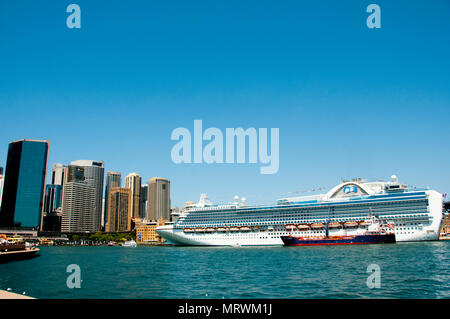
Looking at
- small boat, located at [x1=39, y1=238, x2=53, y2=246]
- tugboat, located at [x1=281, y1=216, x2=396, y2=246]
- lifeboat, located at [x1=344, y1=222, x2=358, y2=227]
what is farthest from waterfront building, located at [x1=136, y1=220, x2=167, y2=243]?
lifeboat, located at [x1=344, y1=222, x2=358, y2=227]

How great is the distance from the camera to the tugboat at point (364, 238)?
236 feet

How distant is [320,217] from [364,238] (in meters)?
14.4

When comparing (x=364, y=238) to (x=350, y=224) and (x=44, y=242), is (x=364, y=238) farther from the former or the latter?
(x=44, y=242)

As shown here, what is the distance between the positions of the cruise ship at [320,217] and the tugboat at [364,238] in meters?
2.08

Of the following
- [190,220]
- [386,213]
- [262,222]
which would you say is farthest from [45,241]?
[386,213]

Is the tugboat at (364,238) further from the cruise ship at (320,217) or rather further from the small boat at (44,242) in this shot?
the small boat at (44,242)

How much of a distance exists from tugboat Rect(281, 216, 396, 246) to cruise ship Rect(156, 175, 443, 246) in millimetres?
2077

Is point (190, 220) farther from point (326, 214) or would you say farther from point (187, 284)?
point (187, 284)

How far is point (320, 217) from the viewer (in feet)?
281

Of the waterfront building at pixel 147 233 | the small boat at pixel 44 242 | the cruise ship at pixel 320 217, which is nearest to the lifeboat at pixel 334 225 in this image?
the cruise ship at pixel 320 217

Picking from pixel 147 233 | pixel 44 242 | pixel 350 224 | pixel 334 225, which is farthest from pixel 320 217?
pixel 44 242

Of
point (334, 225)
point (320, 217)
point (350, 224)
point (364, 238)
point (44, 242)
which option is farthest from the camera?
point (44, 242)
